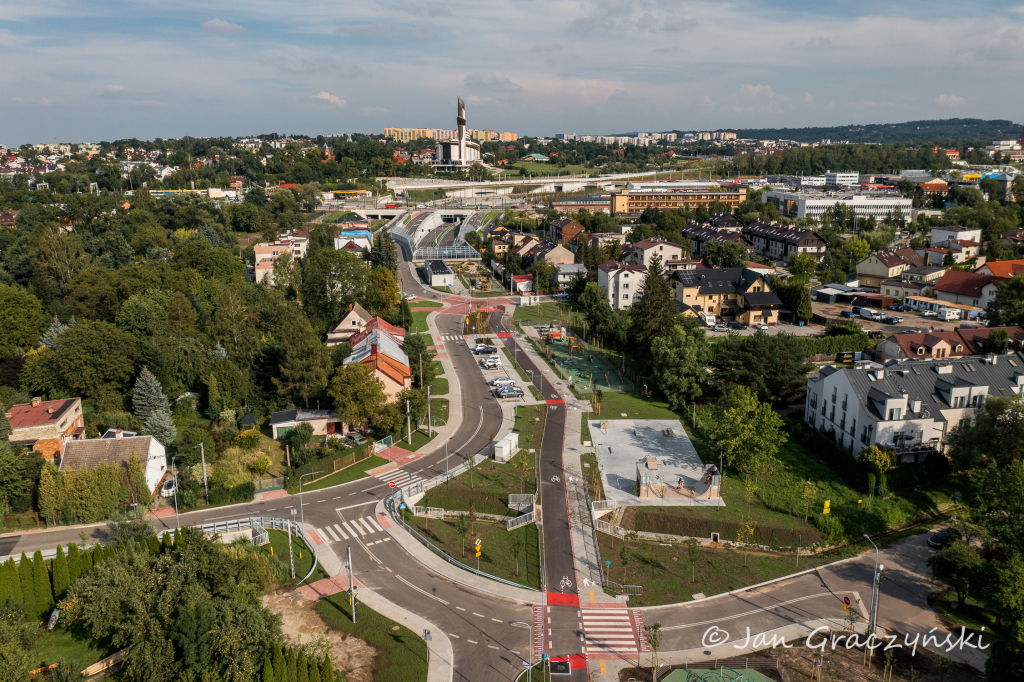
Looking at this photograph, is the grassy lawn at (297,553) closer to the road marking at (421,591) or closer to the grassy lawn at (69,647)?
the road marking at (421,591)

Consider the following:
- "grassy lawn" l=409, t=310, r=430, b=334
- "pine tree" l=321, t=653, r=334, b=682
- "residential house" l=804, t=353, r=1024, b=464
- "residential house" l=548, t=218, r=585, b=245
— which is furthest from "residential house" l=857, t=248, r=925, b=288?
"pine tree" l=321, t=653, r=334, b=682

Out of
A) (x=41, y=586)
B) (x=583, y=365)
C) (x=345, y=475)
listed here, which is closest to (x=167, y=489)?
(x=345, y=475)

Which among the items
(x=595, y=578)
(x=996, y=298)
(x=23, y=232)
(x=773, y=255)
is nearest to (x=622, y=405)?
(x=595, y=578)

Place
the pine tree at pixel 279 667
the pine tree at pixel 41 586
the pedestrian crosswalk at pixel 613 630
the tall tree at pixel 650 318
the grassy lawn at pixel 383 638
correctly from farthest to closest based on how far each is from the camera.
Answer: the tall tree at pixel 650 318 < the pine tree at pixel 41 586 < the pedestrian crosswalk at pixel 613 630 < the grassy lawn at pixel 383 638 < the pine tree at pixel 279 667

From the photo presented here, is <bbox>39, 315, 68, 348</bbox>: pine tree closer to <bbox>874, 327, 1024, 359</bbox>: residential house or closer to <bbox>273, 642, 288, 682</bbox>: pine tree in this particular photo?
<bbox>273, 642, 288, 682</bbox>: pine tree

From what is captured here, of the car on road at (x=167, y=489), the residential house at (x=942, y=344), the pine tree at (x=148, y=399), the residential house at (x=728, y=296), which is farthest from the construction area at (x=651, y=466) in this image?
the residential house at (x=728, y=296)
